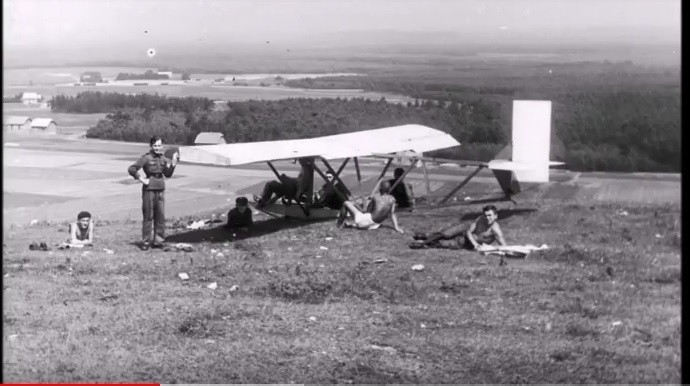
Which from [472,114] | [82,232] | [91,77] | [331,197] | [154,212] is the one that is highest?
[91,77]

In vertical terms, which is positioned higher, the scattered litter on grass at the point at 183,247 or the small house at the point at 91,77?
the small house at the point at 91,77

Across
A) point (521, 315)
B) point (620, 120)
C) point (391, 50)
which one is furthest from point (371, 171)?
point (521, 315)

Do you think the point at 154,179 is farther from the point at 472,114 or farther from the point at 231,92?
the point at 472,114

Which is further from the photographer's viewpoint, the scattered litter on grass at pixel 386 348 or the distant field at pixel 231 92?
the distant field at pixel 231 92

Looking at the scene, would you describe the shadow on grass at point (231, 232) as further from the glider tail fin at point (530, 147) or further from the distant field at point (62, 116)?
the distant field at point (62, 116)

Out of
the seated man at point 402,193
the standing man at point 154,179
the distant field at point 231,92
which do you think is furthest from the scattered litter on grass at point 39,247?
the seated man at point 402,193

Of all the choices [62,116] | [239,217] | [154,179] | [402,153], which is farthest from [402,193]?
[62,116]

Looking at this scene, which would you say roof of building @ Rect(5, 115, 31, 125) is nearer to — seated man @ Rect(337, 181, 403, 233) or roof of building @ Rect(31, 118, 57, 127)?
roof of building @ Rect(31, 118, 57, 127)
